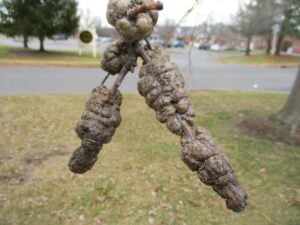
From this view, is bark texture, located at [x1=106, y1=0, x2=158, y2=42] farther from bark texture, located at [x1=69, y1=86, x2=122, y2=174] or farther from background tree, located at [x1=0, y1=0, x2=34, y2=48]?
background tree, located at [x1=0, y1=0, x2=34, y2=48]

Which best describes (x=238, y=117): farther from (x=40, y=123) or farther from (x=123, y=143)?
(x=40, y=123)

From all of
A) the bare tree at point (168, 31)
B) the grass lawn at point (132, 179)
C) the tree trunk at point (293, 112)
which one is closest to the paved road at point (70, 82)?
the bare tree at point (168, 31)

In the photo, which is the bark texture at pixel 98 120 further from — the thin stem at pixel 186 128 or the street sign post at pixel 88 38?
the street sign post at pixel 88 38

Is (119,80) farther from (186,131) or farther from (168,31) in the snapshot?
(168,31)

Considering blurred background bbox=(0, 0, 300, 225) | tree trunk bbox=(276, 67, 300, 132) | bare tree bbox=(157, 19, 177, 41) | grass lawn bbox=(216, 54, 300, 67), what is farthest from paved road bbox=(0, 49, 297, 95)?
grass lawn bbox=(216, 54, 300, 67)

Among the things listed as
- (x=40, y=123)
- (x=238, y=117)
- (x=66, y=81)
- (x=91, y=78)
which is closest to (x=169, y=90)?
(x=40, y=123)

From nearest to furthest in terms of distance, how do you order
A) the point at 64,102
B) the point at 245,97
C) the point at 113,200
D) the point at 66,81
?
the point at 113,200 < the point at 64,102 < the point at 245,97 < the point at 66,81
